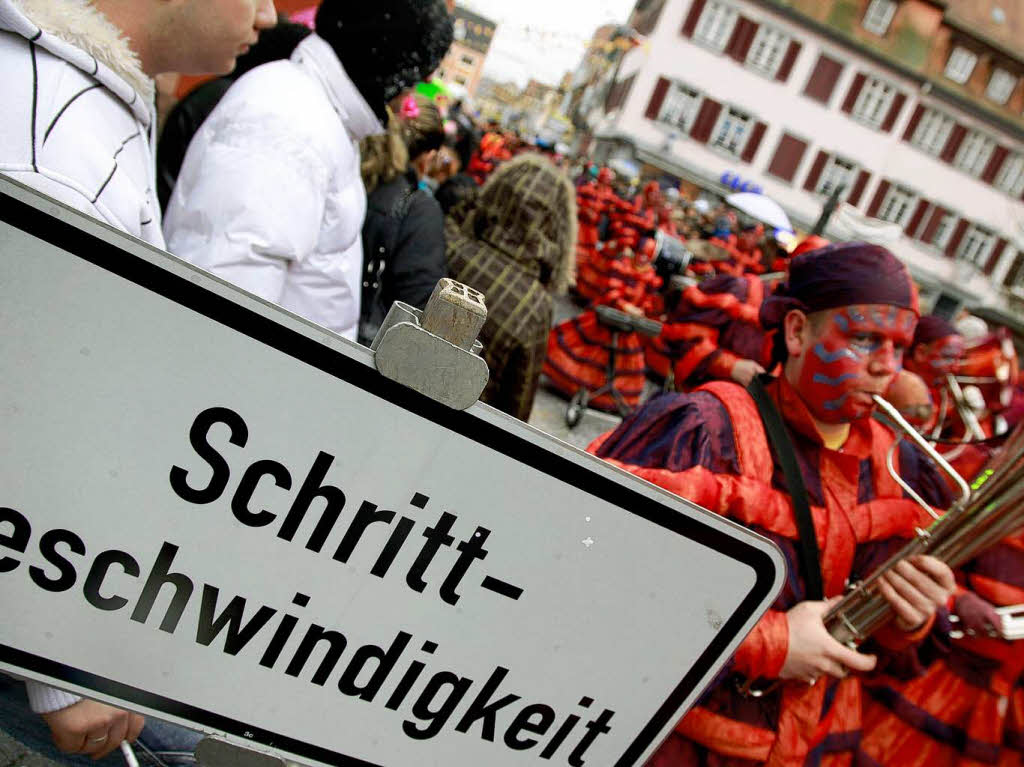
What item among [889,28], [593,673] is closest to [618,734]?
[593,673]

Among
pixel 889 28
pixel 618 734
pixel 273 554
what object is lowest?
pixel 618 734

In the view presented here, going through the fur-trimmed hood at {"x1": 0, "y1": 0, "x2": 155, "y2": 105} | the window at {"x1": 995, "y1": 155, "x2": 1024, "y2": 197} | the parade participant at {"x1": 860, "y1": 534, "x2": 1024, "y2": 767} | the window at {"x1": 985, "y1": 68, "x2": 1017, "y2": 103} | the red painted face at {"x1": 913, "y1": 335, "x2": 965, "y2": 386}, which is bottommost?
the parade participant at {"x1": 860, "y1": 534, "x2": 1024, "y2": 767}

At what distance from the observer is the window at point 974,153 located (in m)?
28.5

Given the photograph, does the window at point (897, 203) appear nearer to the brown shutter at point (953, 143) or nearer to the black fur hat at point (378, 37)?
the brown shutter at point (953, 143)

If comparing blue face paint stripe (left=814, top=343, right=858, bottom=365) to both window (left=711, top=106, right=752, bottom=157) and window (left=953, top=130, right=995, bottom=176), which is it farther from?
window (left=953, top=130, right=995, bottom=176)

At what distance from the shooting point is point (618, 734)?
882mm

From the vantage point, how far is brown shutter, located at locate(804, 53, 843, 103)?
26.7 metres

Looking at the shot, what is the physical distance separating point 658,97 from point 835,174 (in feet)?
26.5

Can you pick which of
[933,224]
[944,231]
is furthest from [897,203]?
[944,231]

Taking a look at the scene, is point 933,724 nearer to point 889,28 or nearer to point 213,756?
point 213,756

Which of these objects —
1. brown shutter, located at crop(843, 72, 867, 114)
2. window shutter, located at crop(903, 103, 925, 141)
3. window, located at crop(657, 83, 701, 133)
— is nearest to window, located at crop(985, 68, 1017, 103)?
window shutter, located at crop(903, 103, 925, 141)

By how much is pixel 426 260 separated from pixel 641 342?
4.85 meters

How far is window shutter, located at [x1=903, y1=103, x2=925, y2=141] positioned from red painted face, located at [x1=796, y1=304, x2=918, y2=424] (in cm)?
3213

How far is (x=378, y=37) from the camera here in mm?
1693
